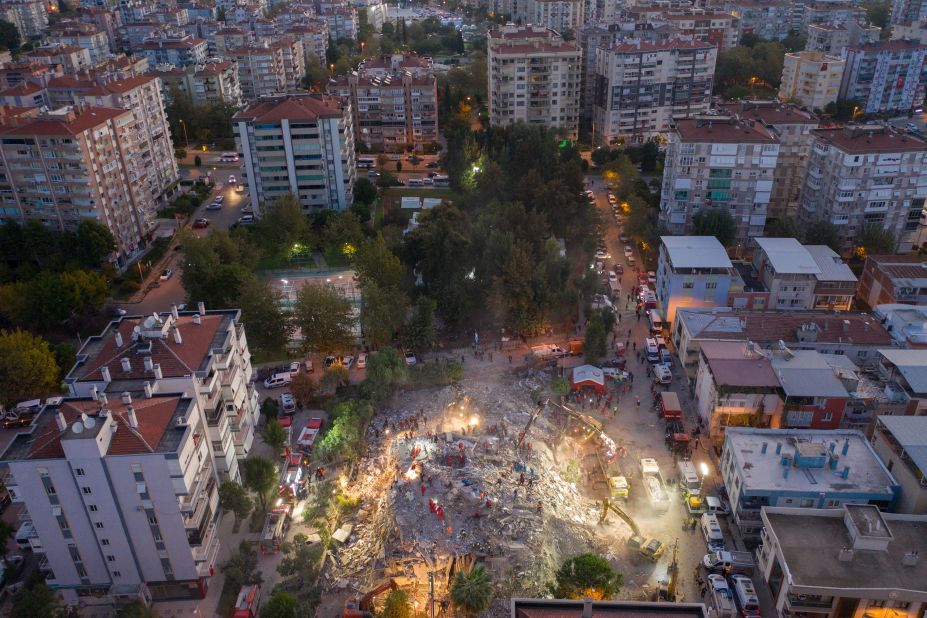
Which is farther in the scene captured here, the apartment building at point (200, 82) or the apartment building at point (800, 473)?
the apartment building at point (200, 82)

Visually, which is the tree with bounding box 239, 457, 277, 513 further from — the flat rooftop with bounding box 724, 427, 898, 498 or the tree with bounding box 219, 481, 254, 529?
the flat rooftop with bounding box 724, 427, 898, 498

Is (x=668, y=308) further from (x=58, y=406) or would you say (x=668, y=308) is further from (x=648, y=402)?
(x=58, y=406)

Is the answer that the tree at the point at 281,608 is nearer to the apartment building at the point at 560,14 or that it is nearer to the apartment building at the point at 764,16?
the apartment building at the point at 560,14

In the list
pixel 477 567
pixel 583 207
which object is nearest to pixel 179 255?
pixel 583 207

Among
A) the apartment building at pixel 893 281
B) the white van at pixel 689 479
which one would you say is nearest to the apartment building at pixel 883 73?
the apartment building at pixel 893 281

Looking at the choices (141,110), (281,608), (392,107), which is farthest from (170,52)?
(281,608)

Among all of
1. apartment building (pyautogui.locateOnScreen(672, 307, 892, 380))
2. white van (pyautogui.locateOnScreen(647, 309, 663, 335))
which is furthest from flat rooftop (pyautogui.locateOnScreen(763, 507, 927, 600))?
white van (pyautogui.locateOnScreen(647, 309, 663, 335))
